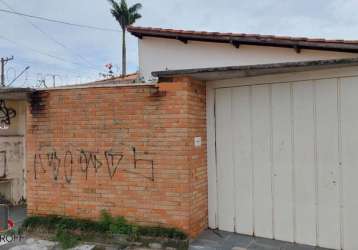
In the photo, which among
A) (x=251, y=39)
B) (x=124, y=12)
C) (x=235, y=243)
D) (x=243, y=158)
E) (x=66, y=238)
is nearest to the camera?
(x=235, y=243)

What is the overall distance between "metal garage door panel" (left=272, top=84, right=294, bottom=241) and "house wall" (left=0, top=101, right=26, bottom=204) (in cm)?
609

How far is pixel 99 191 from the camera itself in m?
5.35

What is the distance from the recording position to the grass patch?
4914 millimetres

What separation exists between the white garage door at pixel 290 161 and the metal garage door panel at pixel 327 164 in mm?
13

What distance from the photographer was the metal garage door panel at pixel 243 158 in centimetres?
510

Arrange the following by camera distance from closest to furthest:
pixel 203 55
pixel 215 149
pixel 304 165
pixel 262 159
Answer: pixel 304 165 → pixel 262 159 → pixel 215 149 → pixel 203 55

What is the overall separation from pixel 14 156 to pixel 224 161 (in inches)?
209


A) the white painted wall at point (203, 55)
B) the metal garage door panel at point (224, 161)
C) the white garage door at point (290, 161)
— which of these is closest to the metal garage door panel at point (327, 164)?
the white garage door at point (290, 161)

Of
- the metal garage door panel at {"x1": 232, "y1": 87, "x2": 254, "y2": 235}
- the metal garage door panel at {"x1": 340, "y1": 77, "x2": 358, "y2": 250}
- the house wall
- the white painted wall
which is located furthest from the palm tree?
the metal garage door panel at {"x1": 340, "y1": 77, "x2": 358, "y2": 250}

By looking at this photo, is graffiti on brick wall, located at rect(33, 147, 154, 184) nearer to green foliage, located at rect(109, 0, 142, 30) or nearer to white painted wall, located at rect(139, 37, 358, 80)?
white painted wall, located at rect(139, 37, 358, 80)

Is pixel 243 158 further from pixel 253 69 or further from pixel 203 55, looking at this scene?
pixel 203 55

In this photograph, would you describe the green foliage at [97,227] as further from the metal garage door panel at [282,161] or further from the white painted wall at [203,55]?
the white painted wall at [203,55]

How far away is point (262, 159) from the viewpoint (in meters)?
4.99

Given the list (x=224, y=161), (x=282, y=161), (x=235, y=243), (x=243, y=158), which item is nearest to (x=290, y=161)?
(x=282, y=161)
